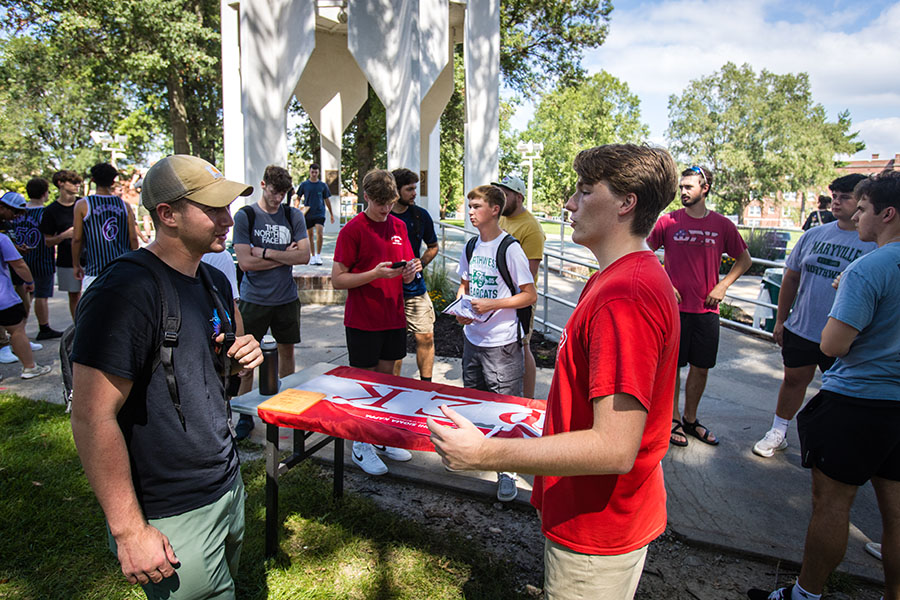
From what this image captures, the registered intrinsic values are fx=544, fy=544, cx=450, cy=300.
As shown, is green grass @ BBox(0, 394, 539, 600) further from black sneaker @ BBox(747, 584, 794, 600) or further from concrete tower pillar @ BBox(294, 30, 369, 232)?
concrete tower pillar @ BBox(294, 30, 369, 232)

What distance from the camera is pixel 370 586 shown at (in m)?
2.71

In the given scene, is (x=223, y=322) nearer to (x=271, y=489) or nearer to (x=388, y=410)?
(x=388, y=410)

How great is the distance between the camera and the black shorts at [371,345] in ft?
13.1

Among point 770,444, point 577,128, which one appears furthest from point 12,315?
point 577,128

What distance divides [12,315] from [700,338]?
20.4 ft

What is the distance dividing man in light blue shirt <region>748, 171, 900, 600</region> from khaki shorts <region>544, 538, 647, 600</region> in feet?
4.43

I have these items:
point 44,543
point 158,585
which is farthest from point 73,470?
point 158,585

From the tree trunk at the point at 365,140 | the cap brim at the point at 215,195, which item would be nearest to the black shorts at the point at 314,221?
the cap brim at the point at 215,195

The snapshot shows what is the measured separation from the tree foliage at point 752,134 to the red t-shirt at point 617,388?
6002 centimetres

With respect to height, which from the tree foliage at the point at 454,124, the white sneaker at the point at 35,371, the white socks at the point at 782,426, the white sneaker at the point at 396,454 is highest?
the tree foliage at the point at 454,124

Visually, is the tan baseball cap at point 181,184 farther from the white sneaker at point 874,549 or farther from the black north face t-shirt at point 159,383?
the white sneaker at point 874,549

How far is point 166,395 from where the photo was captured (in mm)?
1597

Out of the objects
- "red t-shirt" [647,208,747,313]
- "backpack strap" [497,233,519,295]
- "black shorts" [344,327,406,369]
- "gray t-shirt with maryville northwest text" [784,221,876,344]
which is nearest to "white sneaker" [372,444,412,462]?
"black shorts" [344,327,406,369]

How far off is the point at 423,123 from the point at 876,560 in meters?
15.5
